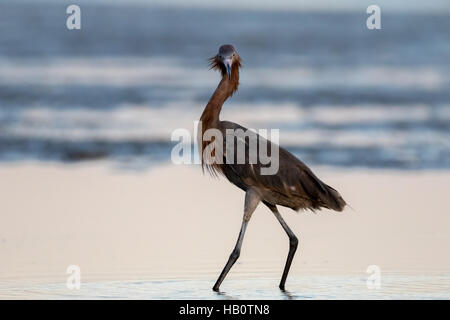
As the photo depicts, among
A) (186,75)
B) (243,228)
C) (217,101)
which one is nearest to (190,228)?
(243,228)

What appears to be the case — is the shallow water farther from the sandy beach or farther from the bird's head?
the bird's head

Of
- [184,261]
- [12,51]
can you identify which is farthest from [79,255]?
[12,51]

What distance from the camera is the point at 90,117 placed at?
21516 millimetres

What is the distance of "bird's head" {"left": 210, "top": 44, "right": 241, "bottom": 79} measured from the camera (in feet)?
37.3

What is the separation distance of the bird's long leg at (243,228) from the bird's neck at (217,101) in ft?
2.68

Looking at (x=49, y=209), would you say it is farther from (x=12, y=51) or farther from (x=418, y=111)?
(x=12, y=51)

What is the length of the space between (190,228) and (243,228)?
5.72ft

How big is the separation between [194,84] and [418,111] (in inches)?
251

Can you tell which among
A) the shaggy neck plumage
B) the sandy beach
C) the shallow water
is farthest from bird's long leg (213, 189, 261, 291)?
the shaggy neck plumage

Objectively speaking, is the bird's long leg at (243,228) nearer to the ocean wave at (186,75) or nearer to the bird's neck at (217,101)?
the bird's neck at (217,101)

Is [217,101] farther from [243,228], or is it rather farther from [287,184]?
[243,228]

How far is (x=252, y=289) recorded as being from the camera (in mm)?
10539
